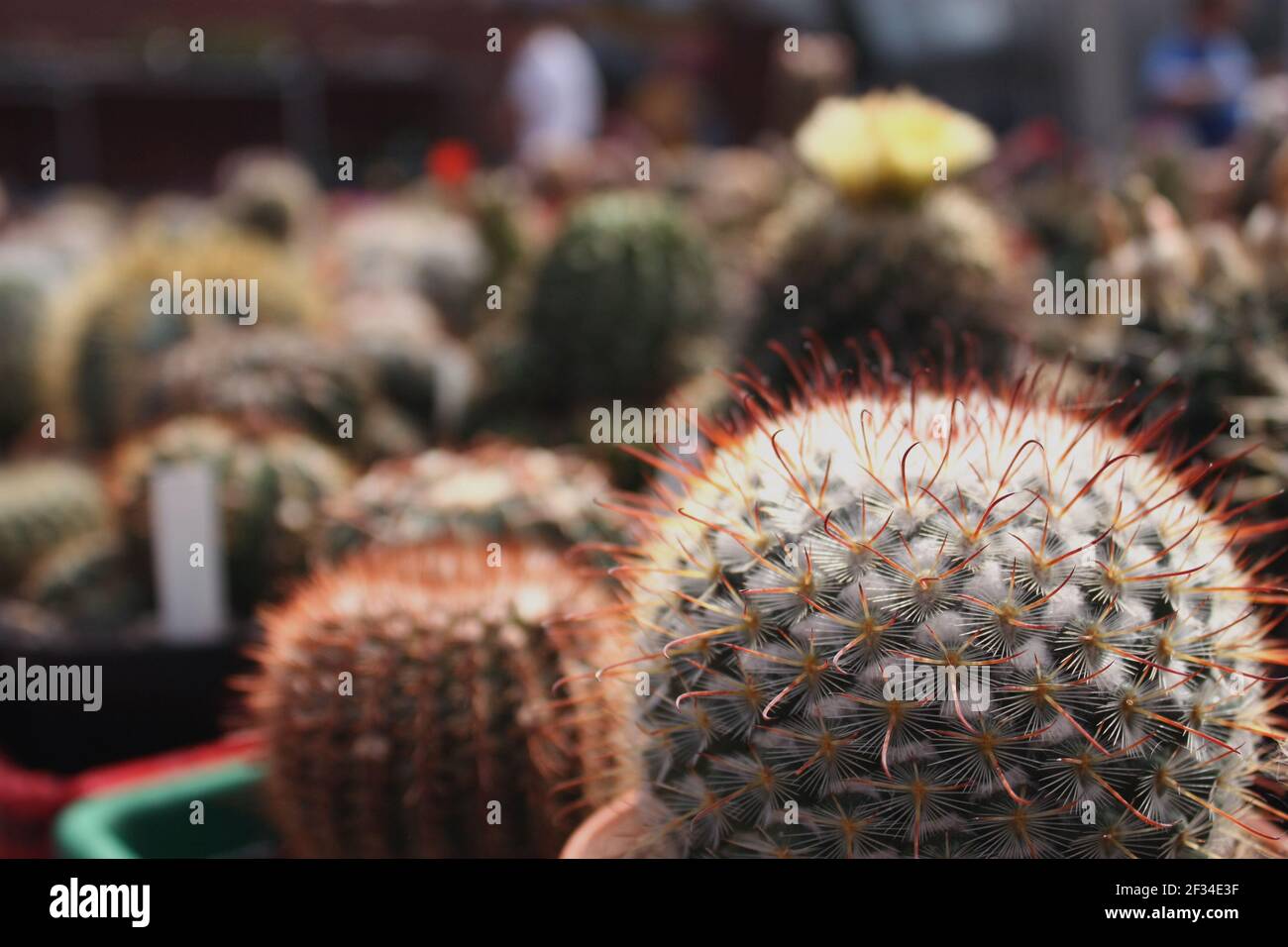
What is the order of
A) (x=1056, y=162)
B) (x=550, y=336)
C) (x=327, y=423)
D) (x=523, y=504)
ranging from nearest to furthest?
(x=523, y=504)
(x=327, y=423)
(x=550, y=336)
(x=1056, y=162)

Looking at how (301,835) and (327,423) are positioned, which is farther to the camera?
(327,423)

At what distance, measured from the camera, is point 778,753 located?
0.99 meters

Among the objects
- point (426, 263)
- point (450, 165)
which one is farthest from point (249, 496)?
point (450, 165)

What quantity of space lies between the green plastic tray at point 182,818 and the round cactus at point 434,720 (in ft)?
0.78

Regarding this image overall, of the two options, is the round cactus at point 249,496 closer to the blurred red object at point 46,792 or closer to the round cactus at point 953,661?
the blurred red object at point 46,792

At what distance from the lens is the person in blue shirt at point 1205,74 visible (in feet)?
17.5

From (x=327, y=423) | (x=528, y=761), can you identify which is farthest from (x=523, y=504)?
(x=327, y=423)

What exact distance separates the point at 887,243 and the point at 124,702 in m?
1.53

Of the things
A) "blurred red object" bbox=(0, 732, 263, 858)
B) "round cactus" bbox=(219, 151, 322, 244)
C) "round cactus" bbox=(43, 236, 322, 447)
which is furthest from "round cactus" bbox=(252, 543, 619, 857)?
"round cactus" bbox=(219, 151, 322, 244)

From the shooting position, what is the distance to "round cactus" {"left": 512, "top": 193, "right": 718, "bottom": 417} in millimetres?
2877

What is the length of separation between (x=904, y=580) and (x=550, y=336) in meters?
2.08

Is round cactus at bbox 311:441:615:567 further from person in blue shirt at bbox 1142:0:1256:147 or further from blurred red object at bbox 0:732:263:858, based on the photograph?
person in blue shirt at bbox 1142:0:1256:147

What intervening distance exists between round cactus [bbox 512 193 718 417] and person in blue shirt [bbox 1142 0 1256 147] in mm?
3420
